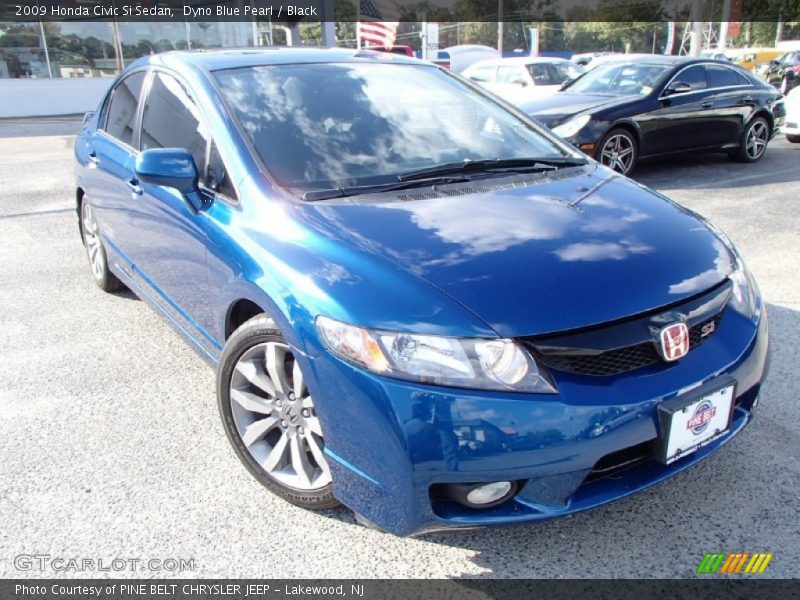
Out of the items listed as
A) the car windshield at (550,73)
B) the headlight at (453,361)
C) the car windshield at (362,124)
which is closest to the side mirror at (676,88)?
the car windshield at (550,73)

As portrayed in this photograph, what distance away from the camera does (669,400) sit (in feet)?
6.40

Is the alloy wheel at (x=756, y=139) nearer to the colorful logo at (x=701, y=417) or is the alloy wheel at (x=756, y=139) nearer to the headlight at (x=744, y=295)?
the headlight at (x=744, y=295)

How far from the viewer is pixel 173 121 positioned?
125 inches

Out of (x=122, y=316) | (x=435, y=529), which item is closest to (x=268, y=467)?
(x=435, y=529)

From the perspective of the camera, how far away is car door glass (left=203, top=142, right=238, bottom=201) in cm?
263

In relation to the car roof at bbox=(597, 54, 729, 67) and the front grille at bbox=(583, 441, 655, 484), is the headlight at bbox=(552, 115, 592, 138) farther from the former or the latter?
the front grille at bbox=(583, 441, 655, 484)

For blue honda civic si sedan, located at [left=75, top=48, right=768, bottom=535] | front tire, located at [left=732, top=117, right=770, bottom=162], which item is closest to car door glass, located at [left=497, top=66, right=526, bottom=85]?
front tire, located at [left=732, top=117, right=770, bottom=162]

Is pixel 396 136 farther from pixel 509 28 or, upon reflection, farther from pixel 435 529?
pixel 509 28

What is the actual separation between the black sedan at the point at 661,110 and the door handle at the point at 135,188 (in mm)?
5223

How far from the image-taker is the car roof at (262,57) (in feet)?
10.3

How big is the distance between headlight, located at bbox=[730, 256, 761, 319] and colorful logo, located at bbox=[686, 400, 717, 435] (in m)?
0.44

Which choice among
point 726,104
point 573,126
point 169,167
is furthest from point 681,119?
point 169,167

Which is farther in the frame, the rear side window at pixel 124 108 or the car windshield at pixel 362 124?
the rear side window at pixel 124 108

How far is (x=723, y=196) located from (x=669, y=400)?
19.5 feet
